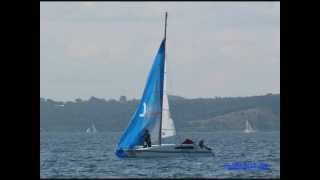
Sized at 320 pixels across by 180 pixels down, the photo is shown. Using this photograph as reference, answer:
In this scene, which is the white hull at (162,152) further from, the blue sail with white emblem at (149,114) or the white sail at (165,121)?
the white sail at (165,121)

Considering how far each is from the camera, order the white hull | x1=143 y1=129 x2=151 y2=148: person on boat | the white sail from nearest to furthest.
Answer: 1. the white hull
2. x1=143 y1=129 x2=151 y2=148: person on boat
3. the white sail

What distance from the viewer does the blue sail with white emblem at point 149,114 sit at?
54.9 metres

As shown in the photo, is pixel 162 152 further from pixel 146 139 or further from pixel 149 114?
pixel 149 114

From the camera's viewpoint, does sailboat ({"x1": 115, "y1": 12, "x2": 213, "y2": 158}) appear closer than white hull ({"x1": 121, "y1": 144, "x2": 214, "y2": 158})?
No

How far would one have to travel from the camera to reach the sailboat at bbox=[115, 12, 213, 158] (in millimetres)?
54694

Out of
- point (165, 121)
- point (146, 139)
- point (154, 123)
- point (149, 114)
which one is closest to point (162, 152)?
point (146, 139)

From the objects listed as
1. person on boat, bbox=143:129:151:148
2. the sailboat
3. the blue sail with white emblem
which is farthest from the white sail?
person on boat, bbox=143:129:151:148

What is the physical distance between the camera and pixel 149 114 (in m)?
55.2

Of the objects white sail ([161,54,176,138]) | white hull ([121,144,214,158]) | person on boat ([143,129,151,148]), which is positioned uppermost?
white sail ([161,54,176,138])

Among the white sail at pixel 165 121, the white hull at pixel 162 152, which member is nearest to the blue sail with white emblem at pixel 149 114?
the white sail at pixel 165 121

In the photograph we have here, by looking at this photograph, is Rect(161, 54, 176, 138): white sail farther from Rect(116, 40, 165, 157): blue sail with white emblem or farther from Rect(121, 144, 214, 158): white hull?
Rect(121, 144, 214, 158): white hull

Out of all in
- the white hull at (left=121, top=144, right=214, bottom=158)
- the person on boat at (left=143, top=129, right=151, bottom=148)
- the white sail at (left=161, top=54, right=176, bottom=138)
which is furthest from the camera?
the white sail at (left=161, top=54, right=176, bottom=138)

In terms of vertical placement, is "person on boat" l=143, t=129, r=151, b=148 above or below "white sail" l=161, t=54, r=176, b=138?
below
